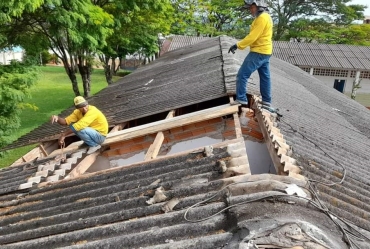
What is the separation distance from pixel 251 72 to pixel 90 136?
8.38 ft

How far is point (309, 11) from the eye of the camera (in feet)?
107

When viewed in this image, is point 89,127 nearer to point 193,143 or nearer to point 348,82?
point 193,143

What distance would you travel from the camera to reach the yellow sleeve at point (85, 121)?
4918mm

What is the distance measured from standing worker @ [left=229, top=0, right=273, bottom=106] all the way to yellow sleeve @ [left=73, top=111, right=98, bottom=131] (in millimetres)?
2145

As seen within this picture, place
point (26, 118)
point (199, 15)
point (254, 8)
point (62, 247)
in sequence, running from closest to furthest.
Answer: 1. point (62, 247)
2. point (254, 8)
3. point (26, 118)
4. point (199, 15)

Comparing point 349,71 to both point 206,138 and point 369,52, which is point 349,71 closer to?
point 369,52

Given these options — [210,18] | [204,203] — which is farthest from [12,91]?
[210,18]

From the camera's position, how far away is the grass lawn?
14985 mm

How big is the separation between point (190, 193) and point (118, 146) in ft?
9.03

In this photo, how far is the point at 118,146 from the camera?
5.36 metres

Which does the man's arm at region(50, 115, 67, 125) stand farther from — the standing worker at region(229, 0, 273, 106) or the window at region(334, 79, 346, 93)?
the window at region(334, 79, 346, 93)

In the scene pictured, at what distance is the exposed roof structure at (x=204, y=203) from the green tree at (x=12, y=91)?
3820mm

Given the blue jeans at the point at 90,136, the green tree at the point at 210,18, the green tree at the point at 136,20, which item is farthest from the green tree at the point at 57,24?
the green tree at the point at 210,18

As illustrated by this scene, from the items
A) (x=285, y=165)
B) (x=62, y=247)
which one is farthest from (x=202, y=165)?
(x=62, y=247)
